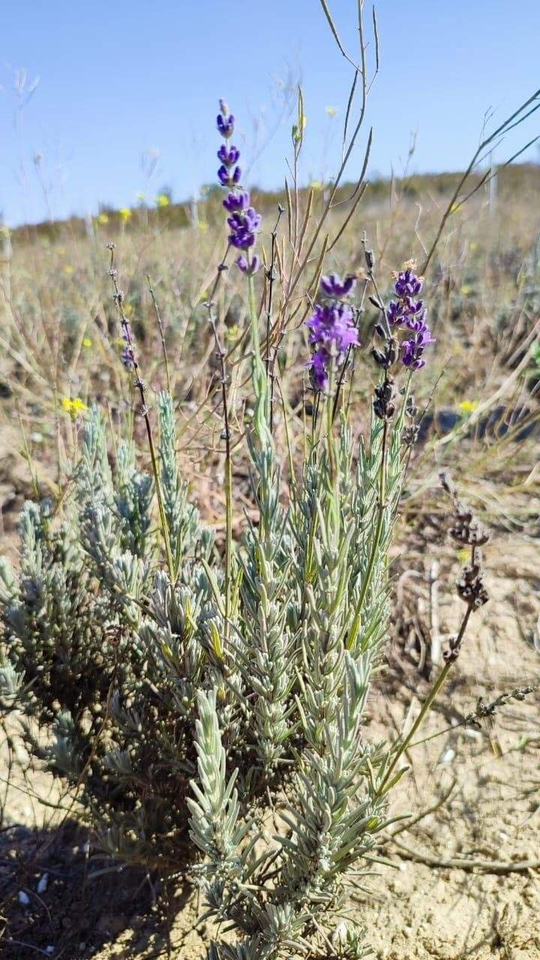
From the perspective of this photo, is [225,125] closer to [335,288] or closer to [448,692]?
[335,288]

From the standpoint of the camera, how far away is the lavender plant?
1.20 metres

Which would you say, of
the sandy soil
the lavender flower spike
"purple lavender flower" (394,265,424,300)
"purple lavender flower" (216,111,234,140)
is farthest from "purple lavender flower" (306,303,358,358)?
the sandy soil

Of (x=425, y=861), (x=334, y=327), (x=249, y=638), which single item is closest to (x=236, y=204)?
(x=334, y=327)

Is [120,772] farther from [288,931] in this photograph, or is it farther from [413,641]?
[413,641]

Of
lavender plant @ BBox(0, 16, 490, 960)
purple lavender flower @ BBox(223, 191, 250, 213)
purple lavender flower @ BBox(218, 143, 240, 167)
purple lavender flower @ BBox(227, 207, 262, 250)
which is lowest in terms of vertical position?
lavender plant @ BBox(0, 16, 490, 960)

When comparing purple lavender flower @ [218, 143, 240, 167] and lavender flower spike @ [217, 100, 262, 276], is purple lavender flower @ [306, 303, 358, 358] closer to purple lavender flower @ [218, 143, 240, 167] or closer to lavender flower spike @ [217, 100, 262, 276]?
lavender flower spike @ [217, 100, 262, 276]

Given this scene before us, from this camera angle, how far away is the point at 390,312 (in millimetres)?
1340

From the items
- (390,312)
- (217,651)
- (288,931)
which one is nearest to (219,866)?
(288,931)

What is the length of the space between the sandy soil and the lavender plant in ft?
0.47

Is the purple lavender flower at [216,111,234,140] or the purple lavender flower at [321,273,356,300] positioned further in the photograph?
the purple lavender flower at [216,111,234,140]

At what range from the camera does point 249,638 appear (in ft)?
4.85

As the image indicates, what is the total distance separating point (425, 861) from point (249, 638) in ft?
3.16

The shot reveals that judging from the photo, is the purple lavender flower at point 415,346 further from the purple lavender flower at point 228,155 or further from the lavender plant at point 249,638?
the purple lavender flower at point 228,155

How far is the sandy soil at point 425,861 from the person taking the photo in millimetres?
1748
